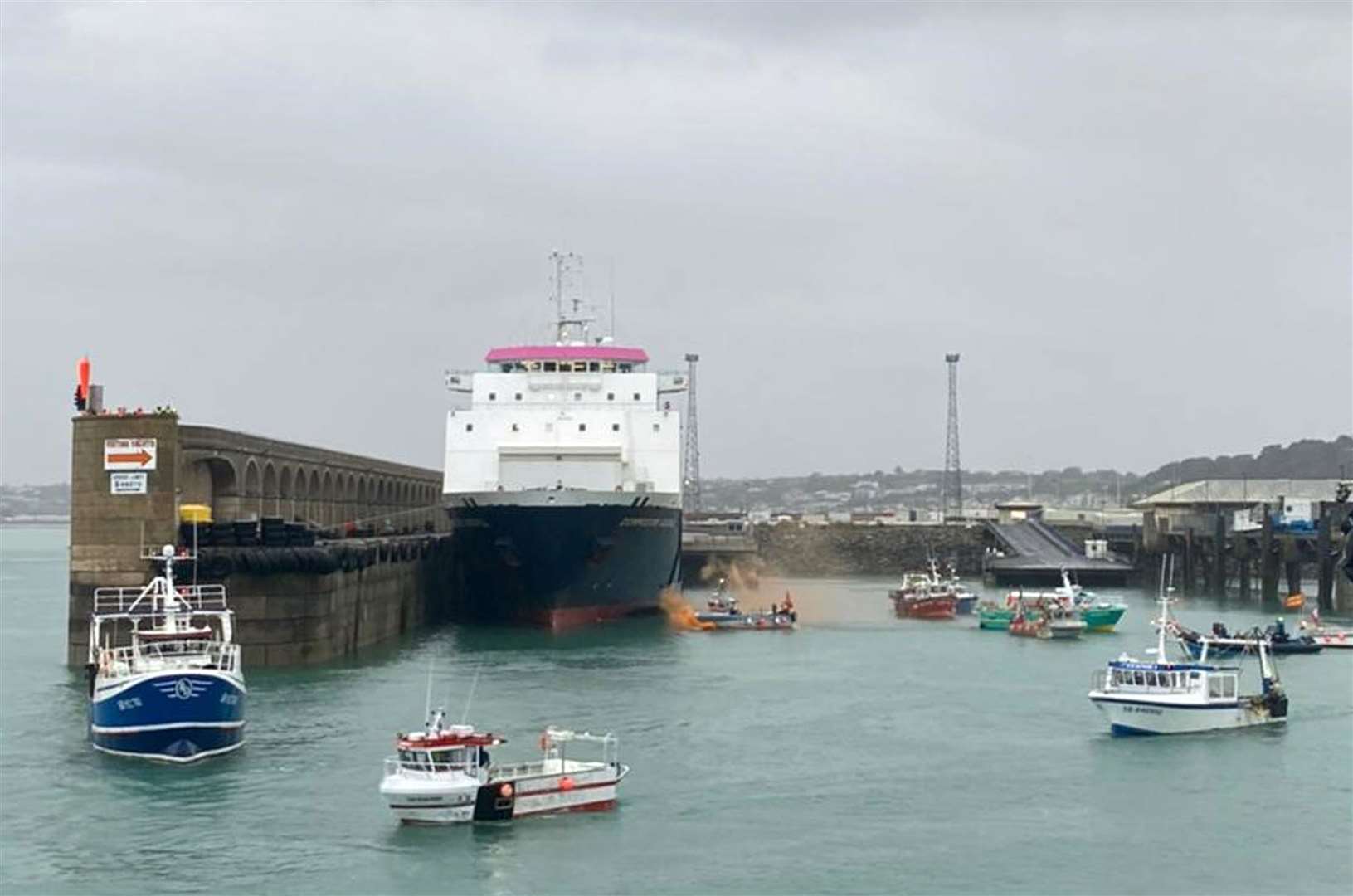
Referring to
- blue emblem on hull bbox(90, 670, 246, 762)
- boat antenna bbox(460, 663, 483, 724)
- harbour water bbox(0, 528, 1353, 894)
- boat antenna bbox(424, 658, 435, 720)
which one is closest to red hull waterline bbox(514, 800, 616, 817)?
harbour water bbox(0, 528, 1353, 894)

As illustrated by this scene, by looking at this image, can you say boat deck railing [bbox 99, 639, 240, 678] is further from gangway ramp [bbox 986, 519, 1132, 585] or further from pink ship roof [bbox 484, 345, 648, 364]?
gangway ramp [bbox 986, 519, 1132, 585]

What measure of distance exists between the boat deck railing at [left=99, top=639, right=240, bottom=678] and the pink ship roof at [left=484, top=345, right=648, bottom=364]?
3739 centimetres

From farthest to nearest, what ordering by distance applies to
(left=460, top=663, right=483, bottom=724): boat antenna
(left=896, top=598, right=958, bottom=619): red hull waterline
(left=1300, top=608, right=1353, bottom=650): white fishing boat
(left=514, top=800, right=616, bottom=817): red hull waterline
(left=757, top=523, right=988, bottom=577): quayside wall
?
(left=757, top=523, right=988, bottom=577): quayside wall, (left=896, top=598, right=958, bottom=619): red hull waterline, (left=1300, top=608, right=1353, bottom=650): white fishing boat, (left=460, top=663, right=483, bottom=724): boat antenna, (left=514, top=800, right=616, bottom=817): red hull waterline

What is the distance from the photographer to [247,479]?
59531mm

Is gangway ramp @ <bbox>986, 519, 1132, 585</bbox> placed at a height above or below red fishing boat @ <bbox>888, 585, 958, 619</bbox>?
above

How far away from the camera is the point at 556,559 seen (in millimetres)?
66938

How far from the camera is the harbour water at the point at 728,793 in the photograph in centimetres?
2859

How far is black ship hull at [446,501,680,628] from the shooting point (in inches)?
2603

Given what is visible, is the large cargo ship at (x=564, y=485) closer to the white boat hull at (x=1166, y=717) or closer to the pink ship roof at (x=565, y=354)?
the pink ship roof at (x=565, y=354)

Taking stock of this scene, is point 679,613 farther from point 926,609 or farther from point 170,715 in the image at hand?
point 170,715

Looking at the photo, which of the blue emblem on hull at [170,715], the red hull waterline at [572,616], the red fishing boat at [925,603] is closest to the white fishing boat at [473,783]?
the blue emblem on hull at [170,715]

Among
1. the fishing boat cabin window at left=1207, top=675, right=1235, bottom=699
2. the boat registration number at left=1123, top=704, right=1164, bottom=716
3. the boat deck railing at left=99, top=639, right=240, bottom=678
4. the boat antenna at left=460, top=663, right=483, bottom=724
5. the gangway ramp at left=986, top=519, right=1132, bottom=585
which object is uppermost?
the gangway ramp at left=986, top=519, right=1132, bottom=585

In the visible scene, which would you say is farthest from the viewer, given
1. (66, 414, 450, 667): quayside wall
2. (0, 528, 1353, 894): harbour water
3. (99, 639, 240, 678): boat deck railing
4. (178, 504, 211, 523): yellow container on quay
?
(178, 504, 211, 523): yellow container on quay

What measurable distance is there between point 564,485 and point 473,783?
133 ft
